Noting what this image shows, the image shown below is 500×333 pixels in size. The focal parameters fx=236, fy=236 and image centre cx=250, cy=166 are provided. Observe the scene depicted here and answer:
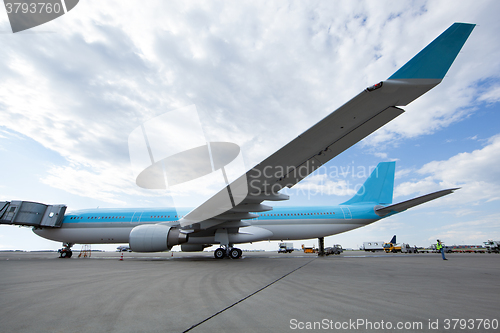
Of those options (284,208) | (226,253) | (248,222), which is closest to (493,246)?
(284,208)

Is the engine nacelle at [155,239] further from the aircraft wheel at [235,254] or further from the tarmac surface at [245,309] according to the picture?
the tarmac surface at [245,309]

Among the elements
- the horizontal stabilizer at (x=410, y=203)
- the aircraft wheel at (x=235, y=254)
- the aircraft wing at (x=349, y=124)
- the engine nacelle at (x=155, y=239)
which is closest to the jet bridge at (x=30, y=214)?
the engine nacelle at (x=155, y=239)

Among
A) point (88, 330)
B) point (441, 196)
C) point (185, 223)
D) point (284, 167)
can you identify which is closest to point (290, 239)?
point (185, 223)

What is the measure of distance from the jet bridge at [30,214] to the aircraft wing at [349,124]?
41.6ft

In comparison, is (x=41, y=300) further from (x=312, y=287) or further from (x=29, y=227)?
(x=29, y=227)

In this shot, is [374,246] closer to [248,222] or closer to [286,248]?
[286,248]

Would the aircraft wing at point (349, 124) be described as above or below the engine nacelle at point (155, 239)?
above

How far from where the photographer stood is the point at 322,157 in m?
6.95

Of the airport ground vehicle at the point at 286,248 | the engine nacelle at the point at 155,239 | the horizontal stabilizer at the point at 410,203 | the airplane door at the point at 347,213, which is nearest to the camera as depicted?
the engine nacelle at the point at 155,239

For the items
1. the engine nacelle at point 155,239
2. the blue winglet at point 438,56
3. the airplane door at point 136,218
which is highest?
the blue winglet at point 438,56

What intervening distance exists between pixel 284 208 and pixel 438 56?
12.3m

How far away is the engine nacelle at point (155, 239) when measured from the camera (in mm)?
11109

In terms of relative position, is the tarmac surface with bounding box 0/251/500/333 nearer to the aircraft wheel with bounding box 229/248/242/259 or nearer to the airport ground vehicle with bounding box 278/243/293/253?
the aircraft wheel with bounding box 229/248/242/259

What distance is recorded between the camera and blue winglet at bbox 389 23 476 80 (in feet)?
14.5
